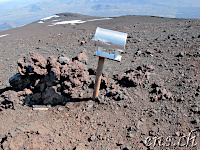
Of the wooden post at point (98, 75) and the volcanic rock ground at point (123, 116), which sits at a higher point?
the wooden post at point (98, 75)

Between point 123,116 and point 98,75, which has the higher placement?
point 98,75

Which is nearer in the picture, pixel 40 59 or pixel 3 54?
pixel 40 59

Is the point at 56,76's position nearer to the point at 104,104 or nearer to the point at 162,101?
the point at 104,104

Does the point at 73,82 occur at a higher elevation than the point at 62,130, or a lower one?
higher

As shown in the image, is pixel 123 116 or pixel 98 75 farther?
pixel 123 116

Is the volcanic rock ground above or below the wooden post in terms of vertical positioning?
below

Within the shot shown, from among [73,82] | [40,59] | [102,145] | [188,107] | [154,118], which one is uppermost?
[40,59]

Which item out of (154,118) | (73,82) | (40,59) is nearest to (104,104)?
(73,82)

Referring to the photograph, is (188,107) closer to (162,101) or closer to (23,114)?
(162,101)

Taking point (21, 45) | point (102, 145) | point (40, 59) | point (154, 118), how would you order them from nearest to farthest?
point (102, 145)
point (154, 118)
point (40, 59)
point (21, 45)

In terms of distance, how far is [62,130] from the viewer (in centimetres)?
324

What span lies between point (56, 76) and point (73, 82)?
1.60 feet

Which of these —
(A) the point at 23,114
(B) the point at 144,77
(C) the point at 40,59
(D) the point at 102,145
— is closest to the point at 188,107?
(B) the point at 144,77

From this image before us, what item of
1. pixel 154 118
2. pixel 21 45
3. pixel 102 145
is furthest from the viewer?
pixel 21 45
